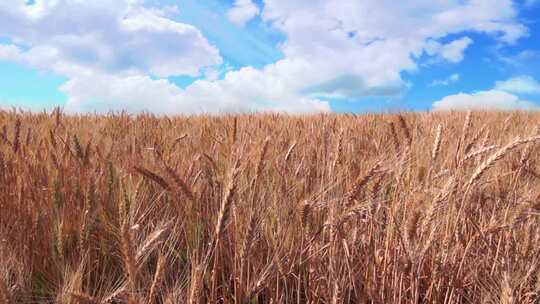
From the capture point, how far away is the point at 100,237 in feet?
4.92

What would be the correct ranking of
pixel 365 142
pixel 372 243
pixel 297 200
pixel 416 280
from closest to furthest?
pixel 416 280
pixel 372 243
pixel 297 200
pixel 365 142

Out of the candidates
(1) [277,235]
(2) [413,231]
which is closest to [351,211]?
(2) [413,231]

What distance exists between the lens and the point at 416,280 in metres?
1.21

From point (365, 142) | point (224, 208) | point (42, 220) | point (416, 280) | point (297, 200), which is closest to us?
point (224, 208)

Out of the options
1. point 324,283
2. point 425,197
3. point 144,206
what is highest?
point 425,197

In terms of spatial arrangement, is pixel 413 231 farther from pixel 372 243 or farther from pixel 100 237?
pixel 100 237

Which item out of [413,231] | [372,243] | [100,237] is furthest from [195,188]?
[413,231]

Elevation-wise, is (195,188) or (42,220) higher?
(195,188)

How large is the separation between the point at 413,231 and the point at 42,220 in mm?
1140

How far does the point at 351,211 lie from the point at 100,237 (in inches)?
30.8

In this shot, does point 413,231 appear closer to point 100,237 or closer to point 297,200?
point 297,200

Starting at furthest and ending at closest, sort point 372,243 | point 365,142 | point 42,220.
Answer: point 365,142 → point 42,220 → point 372,243

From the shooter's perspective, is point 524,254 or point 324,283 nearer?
point 324,283

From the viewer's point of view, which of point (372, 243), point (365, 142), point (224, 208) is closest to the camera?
point (224, 208)
